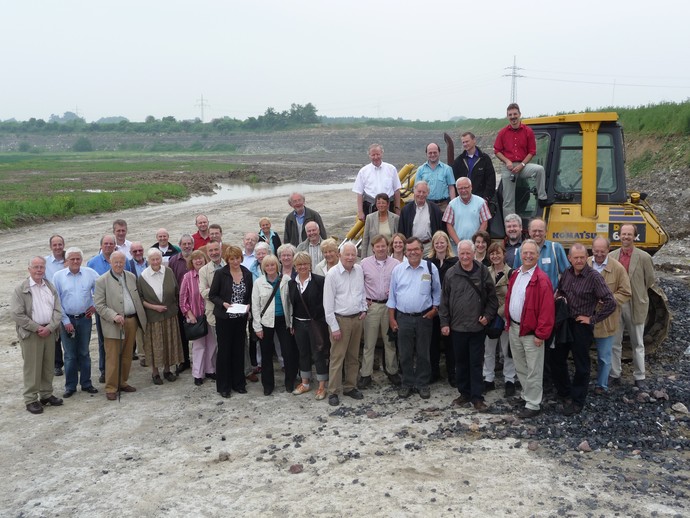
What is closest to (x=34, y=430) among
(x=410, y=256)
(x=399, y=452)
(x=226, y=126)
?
(x=399, y=452)

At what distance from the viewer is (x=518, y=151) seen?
28.2ft

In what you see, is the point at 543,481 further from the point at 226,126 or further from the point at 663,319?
the point at 226,126

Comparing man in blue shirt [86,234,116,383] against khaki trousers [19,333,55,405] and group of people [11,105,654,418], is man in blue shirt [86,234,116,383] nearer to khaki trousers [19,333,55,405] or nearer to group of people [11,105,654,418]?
group of people [11,105,654,418]

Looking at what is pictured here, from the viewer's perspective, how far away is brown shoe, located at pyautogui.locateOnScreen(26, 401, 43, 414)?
788cm

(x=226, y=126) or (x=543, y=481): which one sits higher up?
(x=226, y=126)

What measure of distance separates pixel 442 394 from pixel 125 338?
408cm

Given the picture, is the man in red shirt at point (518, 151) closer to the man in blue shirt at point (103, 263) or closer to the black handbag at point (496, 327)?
the black handbag at point (496, 327)

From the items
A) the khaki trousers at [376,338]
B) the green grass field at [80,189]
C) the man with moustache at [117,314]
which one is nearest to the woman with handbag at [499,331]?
the khaki trousers at [376,338]

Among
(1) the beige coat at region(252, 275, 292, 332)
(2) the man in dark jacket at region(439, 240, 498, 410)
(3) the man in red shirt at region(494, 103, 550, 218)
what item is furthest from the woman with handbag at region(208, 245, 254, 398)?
(3) the man in red shirt at region(494, 103, 550, 218)

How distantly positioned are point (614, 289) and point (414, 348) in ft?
7.92

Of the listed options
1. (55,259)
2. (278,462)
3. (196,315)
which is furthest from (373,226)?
(55,259)

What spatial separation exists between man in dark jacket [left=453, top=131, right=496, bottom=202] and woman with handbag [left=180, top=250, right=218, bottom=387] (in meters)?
3.83

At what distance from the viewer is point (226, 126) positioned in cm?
10494

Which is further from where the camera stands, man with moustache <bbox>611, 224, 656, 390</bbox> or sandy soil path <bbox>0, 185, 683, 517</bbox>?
man with moustache <bbox>611, 224, 656, 390</bbox>
